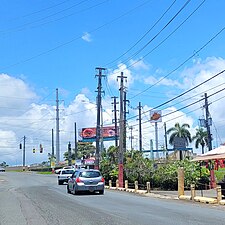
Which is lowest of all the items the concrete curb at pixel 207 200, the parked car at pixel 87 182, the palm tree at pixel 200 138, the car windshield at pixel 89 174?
the concrete curb at pixel 207 200

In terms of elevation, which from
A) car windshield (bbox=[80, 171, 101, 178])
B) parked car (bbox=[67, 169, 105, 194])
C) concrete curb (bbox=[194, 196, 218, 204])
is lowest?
concrete curb (bbox=[194, 196, 218, 204])

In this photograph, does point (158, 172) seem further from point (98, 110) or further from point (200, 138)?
point (200, 138)

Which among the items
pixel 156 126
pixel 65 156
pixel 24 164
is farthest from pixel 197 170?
pixel 65 156

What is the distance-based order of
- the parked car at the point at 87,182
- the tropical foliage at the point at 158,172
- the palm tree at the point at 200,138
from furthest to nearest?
the palm tree at the point at 200,138 → the tropical foliage at the point at 158,172 → the parked car at the point at 87,182

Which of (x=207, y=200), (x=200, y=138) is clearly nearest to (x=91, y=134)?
(x=200, y=138)

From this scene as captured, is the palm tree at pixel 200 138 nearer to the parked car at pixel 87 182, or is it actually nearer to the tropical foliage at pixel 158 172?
the tropical foliage at pixel 158 172

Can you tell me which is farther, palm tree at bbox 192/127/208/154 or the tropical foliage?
palm tree at bbox 192/127/208/154

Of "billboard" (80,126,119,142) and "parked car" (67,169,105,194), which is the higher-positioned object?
"billboard" (80,126,119,142)

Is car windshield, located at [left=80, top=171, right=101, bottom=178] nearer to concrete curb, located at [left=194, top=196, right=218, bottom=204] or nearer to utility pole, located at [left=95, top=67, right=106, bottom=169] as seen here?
concrete curb, located at [left=194, top=196, right=218, bottom=204]

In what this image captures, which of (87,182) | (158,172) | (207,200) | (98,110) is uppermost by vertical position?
(98,110)

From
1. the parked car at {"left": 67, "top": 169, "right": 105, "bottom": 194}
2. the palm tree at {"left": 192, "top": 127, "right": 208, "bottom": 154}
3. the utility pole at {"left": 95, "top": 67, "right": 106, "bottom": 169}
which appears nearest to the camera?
the parked car at {"left": 67, "top": 169, "right": 105, "bottom": 194}

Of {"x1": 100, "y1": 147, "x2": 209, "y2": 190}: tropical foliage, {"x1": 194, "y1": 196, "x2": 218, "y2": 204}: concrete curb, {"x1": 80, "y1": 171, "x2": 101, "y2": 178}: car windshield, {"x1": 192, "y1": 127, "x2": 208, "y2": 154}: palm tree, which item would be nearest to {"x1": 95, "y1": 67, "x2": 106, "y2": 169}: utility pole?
{"x1": 100, "y1": 147, "x2": 209, "y2": 190}: tropical foliage

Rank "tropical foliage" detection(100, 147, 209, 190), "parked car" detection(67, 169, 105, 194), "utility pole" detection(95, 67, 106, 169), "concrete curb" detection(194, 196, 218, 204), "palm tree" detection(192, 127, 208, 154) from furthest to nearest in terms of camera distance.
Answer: "palm tree" detection(192, 127, 208, 154) < "utility pole" detection(95, 67, 106, 169) < "tropical foliage" detection(100, 147, 209, 190) < "parked car" detection(67, 169, 105, 194) < "concrete curb" detection(194, 196, 218, 204)

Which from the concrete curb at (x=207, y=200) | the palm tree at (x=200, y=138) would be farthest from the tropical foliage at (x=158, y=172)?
the palm tree at (x=200, y=138)
